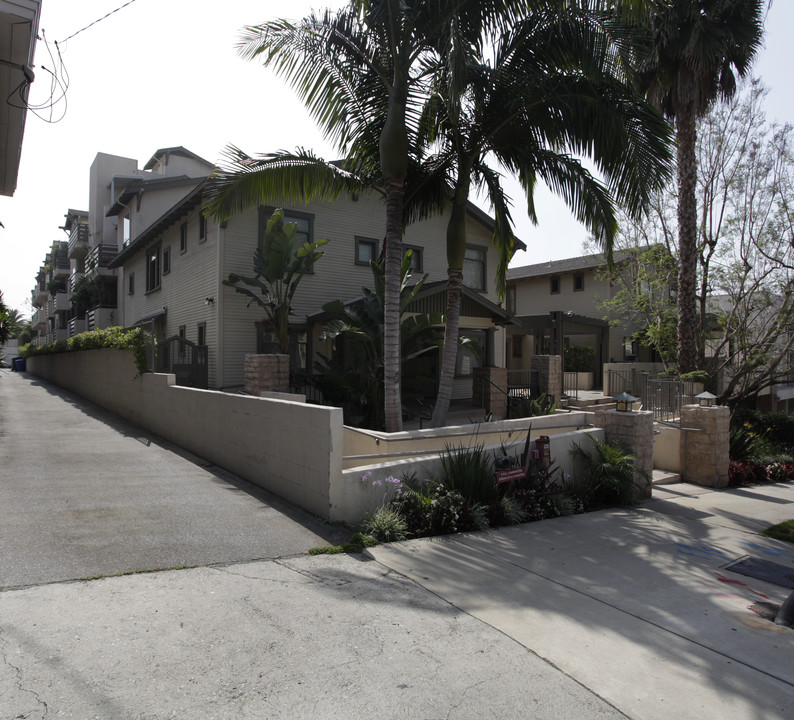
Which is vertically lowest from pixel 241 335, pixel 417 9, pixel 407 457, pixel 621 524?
pixel 621 524

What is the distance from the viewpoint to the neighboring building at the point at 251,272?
1455cm

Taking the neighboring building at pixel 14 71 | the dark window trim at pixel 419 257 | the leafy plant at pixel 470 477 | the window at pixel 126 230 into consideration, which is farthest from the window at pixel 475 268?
the window at pixel 126 230

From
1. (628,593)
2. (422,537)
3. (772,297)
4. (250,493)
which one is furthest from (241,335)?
(772,297)

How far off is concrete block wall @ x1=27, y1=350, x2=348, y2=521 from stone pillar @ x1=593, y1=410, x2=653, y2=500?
500cm

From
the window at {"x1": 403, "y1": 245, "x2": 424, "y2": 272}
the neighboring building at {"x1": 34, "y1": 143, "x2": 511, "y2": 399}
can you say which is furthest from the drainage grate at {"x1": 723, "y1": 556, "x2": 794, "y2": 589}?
the window at {"x1": 403, "y1": 245, "x2": 424, "y2": 272}

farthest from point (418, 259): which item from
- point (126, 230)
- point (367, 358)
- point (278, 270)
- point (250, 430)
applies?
point (126, 230)

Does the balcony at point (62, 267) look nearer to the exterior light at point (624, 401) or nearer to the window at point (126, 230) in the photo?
the window at point (126, 230)

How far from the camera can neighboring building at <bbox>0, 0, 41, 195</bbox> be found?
5.63 m

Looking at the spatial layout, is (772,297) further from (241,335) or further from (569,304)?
(241,335)

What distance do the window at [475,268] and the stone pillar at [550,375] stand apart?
380 cm

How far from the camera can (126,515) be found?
6.63 m

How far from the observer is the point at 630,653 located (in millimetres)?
3955

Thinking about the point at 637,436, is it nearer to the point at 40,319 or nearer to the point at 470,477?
the point at 470,477

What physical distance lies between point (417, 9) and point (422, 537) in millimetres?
7593
